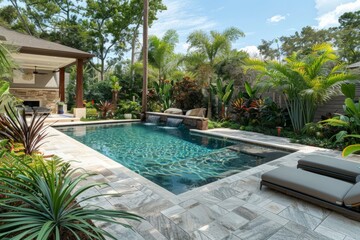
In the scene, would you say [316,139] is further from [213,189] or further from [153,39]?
[153,39]

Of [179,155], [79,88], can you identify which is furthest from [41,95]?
[179,155]

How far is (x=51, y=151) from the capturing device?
620cm

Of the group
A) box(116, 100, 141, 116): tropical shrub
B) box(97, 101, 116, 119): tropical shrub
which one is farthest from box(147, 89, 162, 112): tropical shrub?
box(97, 101, 116, 119): tropical shrub

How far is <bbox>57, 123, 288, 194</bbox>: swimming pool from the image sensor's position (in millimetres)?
5152

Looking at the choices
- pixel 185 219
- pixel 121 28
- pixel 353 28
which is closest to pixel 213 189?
pixel 185 219

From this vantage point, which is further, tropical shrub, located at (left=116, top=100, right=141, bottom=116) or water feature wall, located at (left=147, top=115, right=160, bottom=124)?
tropical shrub, located at (left=116, top=100, right=141, bottom=116)

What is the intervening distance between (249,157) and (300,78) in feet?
14.8

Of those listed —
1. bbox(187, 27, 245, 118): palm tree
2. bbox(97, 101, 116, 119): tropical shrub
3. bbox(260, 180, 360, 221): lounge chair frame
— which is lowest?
bbox(260, 180, 360, 221): lounge chair frame

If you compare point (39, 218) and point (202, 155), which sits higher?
point (39, 218)

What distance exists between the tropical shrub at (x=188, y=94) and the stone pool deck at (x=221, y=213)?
10.4 m

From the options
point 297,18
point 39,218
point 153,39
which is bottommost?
point 39,218

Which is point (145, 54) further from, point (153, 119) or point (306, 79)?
point (306, 79)

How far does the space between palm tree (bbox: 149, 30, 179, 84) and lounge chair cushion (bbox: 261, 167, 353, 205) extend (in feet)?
51.5

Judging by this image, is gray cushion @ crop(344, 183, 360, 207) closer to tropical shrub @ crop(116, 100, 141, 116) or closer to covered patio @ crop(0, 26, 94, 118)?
tropical shrub @ crop(116, 100, 141, 116)
